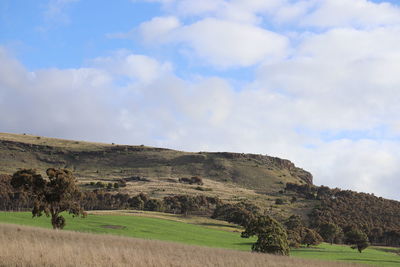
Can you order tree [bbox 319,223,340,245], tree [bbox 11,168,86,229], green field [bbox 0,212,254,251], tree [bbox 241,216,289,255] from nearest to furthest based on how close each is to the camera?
1. tree [bbox 241,216,289,255]
2. tree [bbox 11,168,86,229]
3. green field [bbox 0,212,254,251]
4. tree [bbox 319,223,340,245]

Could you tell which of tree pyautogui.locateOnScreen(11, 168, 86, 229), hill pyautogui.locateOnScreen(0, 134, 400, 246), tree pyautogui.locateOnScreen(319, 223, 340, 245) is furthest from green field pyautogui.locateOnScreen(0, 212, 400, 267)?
tree pyautogui.locateOnScreen(319, 223, 340, 245)

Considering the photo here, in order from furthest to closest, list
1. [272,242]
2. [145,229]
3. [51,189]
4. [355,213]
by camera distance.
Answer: [355,213], [145,229], [51,189], [272,242]

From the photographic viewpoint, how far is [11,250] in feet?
52.2

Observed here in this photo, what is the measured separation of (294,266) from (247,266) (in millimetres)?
3400

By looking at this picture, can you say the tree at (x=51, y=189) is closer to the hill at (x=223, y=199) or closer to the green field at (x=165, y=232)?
the green field at (x=165, y=232)

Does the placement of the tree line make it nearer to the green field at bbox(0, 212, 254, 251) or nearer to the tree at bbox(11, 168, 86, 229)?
the green field at bbox(0, 212, 254, 251)

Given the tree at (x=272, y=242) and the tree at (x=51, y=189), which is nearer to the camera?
the tree at (x=272, y=242)

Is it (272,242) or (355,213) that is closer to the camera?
(272,242)

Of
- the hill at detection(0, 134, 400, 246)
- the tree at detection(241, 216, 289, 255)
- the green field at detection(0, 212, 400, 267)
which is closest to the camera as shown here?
the tree at detection(241, 216, 289, 255)

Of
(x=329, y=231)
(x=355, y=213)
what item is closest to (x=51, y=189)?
(x=329, y=231)

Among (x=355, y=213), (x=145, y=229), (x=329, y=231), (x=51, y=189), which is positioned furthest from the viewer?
(x=355, y=213)

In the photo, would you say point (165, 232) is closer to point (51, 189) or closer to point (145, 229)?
point (145, 229)

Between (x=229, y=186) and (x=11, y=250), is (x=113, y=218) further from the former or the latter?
(x=229, y=186)

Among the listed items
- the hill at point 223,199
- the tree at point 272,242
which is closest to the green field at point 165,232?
the hill at point 223,199
